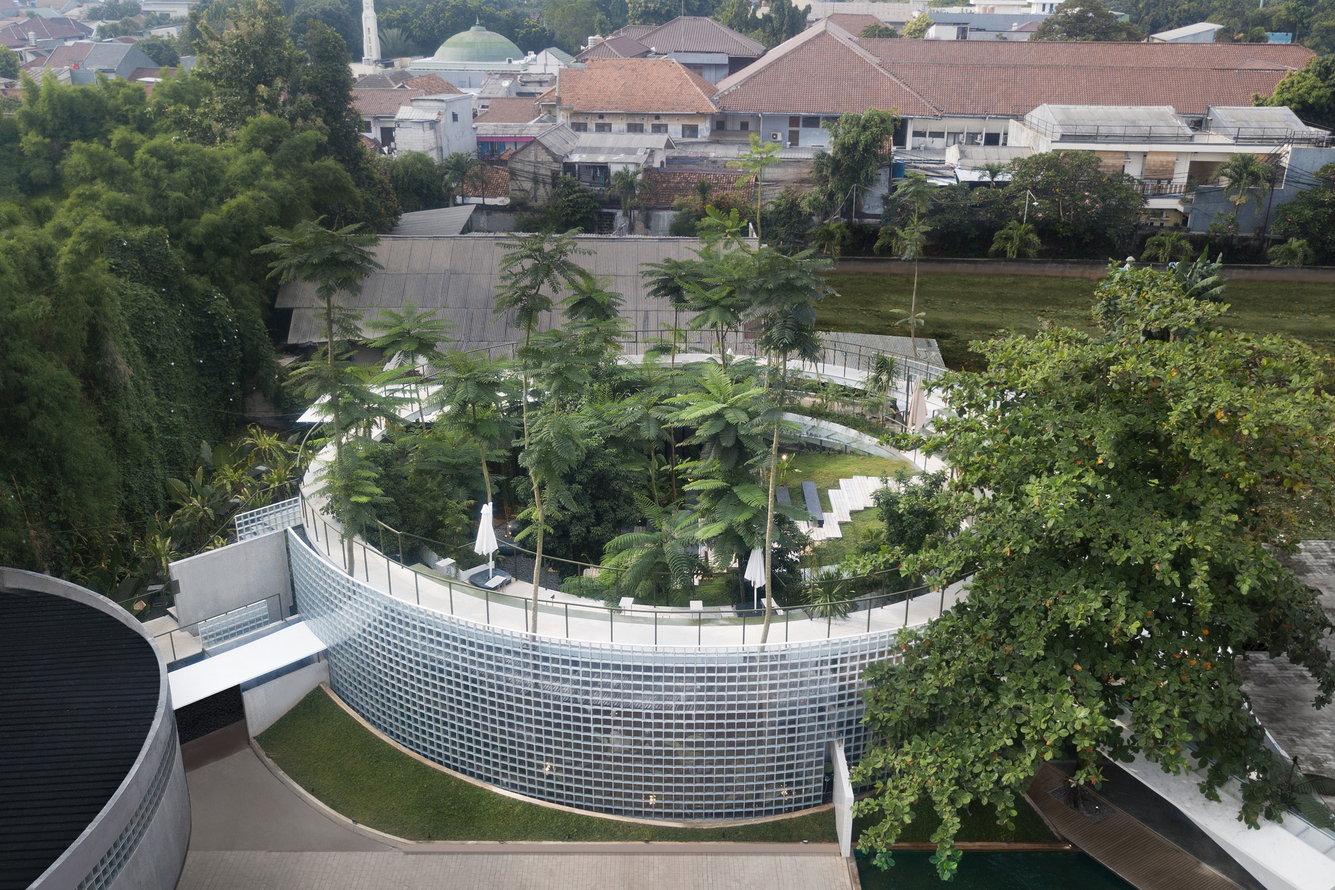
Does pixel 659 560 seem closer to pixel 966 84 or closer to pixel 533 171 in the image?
pixel 533 171

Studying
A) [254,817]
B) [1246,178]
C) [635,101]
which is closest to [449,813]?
[254,817]

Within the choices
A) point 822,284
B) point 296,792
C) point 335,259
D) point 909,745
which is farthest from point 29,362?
point 909,745

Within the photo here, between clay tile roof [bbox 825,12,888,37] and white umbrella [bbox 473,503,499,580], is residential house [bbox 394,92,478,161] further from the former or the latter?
clay tile roof [bbox 825,12,888,37]

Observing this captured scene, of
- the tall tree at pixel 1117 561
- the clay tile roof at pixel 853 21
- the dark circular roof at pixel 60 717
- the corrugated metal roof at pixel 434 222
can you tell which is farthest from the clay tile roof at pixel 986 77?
the dark circular roof at pixel 60 717

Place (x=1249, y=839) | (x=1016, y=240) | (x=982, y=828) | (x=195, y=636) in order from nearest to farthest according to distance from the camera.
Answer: (x=1249, y=839) < (x=982, y=828) < (x=195, y=636) < (x=1016, y=240)

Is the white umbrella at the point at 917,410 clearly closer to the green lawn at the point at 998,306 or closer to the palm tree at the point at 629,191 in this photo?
the green lawn at the point at 998,306

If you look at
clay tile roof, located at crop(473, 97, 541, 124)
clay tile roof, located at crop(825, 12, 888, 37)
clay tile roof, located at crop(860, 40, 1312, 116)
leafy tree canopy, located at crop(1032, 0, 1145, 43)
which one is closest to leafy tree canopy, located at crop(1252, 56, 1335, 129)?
clay tile roof, located at crop(860, 40, 1312, 116)

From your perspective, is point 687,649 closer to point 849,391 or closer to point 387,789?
point 387,789
